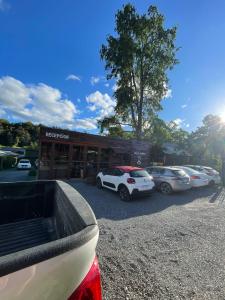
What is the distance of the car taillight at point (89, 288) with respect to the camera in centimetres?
119

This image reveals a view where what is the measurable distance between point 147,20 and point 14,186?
23.0 meters

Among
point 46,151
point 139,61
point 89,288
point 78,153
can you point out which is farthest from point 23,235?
point 139,61

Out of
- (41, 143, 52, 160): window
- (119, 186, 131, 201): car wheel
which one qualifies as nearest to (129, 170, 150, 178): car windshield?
(119, 186, 131, 201): car wheel

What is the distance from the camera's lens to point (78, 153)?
47.2 ft

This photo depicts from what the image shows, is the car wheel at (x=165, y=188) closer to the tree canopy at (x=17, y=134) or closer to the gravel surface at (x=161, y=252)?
the gravel surface at (x=161, y=252)

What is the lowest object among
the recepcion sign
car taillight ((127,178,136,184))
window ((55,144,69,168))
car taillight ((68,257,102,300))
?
car taillight ((68,257,102,300))

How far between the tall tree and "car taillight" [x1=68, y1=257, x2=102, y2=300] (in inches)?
823

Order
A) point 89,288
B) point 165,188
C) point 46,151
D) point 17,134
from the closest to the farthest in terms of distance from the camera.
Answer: point 89,288, point 165,188, point 46,151, point 17,134

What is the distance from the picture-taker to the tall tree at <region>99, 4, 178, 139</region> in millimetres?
20406

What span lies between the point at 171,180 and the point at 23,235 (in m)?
9.04

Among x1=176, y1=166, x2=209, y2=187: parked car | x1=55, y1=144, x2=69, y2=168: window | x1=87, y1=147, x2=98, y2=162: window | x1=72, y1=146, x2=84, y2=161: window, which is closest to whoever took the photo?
x1=176, y1=166, x2=209, y2=187: parked car

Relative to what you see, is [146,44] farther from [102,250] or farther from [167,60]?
[102,250]

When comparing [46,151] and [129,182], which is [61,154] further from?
[129,182]

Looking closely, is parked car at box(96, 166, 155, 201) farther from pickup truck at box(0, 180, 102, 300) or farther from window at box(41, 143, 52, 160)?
pickup truck at box(0, 180, 102, 300)
